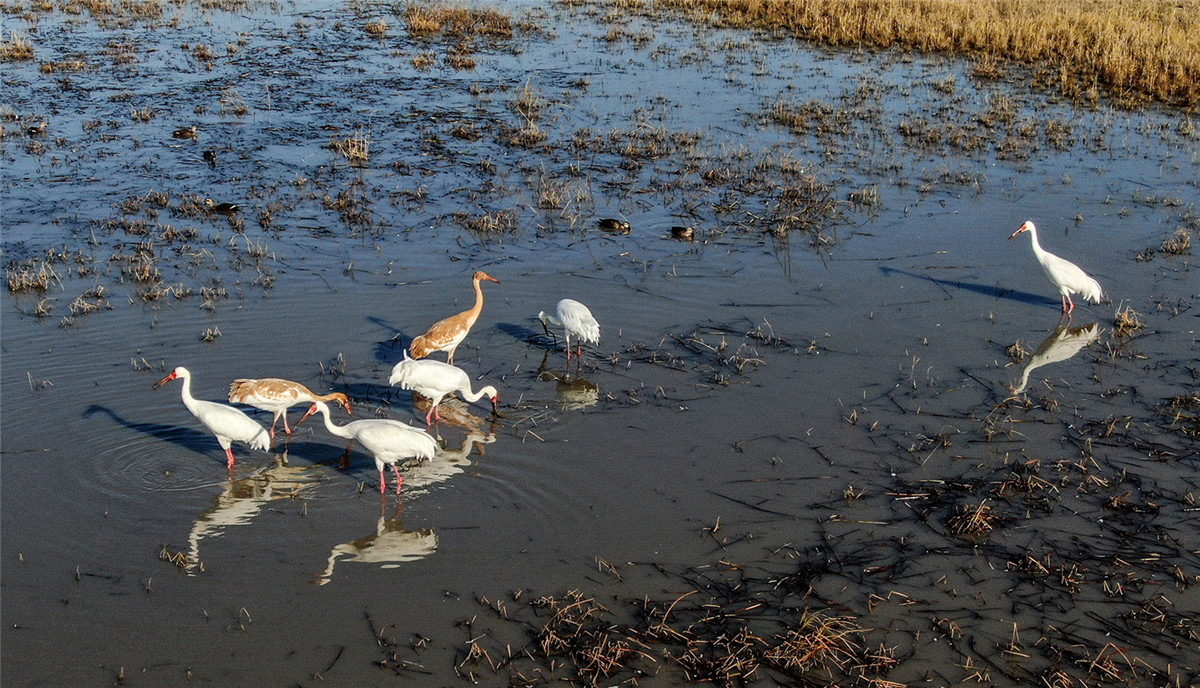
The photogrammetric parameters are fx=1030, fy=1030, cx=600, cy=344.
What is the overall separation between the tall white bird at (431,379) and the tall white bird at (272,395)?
58cm

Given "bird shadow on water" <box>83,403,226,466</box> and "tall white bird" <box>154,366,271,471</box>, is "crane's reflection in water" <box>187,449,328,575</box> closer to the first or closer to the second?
"tall white bird" <box>154,366,271,471</box>

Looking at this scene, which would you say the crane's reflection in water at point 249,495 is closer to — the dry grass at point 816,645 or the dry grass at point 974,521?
the dry grass at point 816,645

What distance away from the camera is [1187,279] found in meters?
12.7

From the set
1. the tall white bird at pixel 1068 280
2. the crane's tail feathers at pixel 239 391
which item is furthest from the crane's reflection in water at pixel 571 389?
the tall white bird at pixel 1068 280

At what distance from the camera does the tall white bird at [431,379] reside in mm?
9344

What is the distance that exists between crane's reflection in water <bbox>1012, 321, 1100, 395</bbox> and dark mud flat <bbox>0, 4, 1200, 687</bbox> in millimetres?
63

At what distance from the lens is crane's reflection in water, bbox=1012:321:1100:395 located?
10.5 metres

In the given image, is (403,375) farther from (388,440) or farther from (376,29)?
(376,29)

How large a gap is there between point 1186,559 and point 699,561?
135 inches

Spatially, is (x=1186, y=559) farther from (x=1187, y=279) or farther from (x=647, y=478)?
(x=1187, y=279)

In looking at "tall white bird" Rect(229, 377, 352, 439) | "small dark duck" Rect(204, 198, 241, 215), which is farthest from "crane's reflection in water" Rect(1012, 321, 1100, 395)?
"small dark duck" Rect(204, 198, 241, 215)

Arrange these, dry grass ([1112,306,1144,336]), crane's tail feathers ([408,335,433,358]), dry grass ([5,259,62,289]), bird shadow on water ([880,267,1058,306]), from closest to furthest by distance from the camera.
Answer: crane's tail feathers ([408,335,433,358]) < dry grass ([1112,306,1144,336]) < dry grass ([5,259,62,289]) < bird shadow on water ([880,267,1058,306])

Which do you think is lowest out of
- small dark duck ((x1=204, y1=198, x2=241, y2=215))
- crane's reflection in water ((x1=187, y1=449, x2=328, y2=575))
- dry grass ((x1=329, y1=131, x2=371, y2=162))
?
crane's reflection in water ((x1=187, y1=449, x2=328, y2=575))

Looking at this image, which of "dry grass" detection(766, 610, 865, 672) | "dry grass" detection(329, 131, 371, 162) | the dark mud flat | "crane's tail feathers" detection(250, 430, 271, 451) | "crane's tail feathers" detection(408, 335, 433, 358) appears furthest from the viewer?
"dry grass" detection(329, 131, 371, 162)
